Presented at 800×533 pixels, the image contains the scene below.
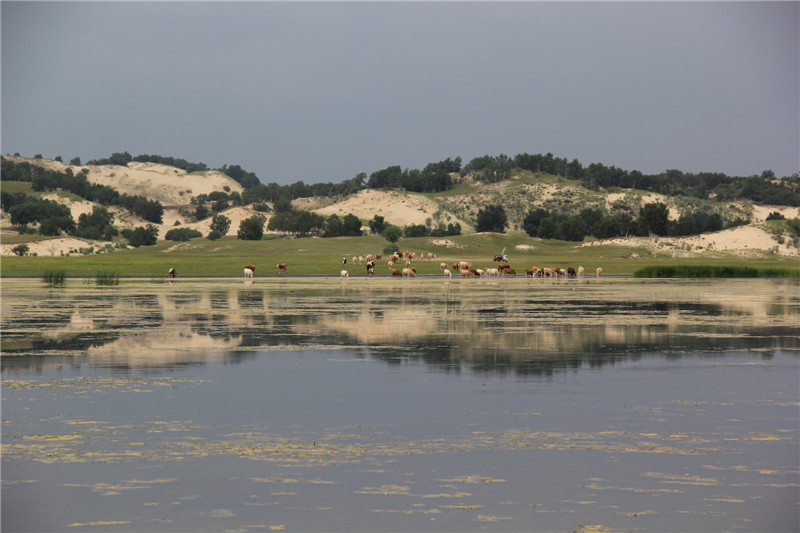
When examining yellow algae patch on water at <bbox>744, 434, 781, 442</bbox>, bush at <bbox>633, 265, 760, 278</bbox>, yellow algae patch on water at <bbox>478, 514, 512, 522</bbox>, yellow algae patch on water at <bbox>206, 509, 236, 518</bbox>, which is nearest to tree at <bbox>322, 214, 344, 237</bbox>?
bush at <bbox>633, 265, 760, 278</bbox>

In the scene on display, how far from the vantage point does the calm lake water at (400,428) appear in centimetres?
1245

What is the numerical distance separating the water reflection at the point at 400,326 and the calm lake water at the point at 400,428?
247 millimetres

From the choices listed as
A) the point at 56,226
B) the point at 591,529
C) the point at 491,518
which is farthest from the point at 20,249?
the point at 591,529

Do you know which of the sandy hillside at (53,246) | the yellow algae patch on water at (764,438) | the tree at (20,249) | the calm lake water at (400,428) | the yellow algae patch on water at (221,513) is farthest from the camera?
the sandy hillside at (53,246)

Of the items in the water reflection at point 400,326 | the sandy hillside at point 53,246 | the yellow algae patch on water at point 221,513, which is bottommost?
the yellow algae patch on water at point 221,513

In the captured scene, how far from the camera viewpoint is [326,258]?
126062 mm

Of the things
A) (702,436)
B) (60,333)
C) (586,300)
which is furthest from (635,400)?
(586,300)

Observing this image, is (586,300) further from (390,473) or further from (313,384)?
(390,473)

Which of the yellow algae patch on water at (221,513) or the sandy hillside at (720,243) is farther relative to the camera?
the sandy hillside at (720,243)

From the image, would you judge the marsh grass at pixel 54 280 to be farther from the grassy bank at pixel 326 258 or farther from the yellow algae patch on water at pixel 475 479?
the yellow algae patch on water at pixel 475 479

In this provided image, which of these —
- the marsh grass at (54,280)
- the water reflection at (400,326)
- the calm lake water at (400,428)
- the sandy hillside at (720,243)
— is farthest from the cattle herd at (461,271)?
the calm lake water at (400,428)

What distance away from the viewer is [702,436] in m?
16.9

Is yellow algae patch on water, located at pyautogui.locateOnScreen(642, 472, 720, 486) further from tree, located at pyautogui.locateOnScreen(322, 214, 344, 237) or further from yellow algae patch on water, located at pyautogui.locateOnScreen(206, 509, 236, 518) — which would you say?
tree, located at pyautogui.locateOnScreen(322, 214, 344, 237)

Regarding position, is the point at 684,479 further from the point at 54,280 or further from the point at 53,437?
the point at 54,280
